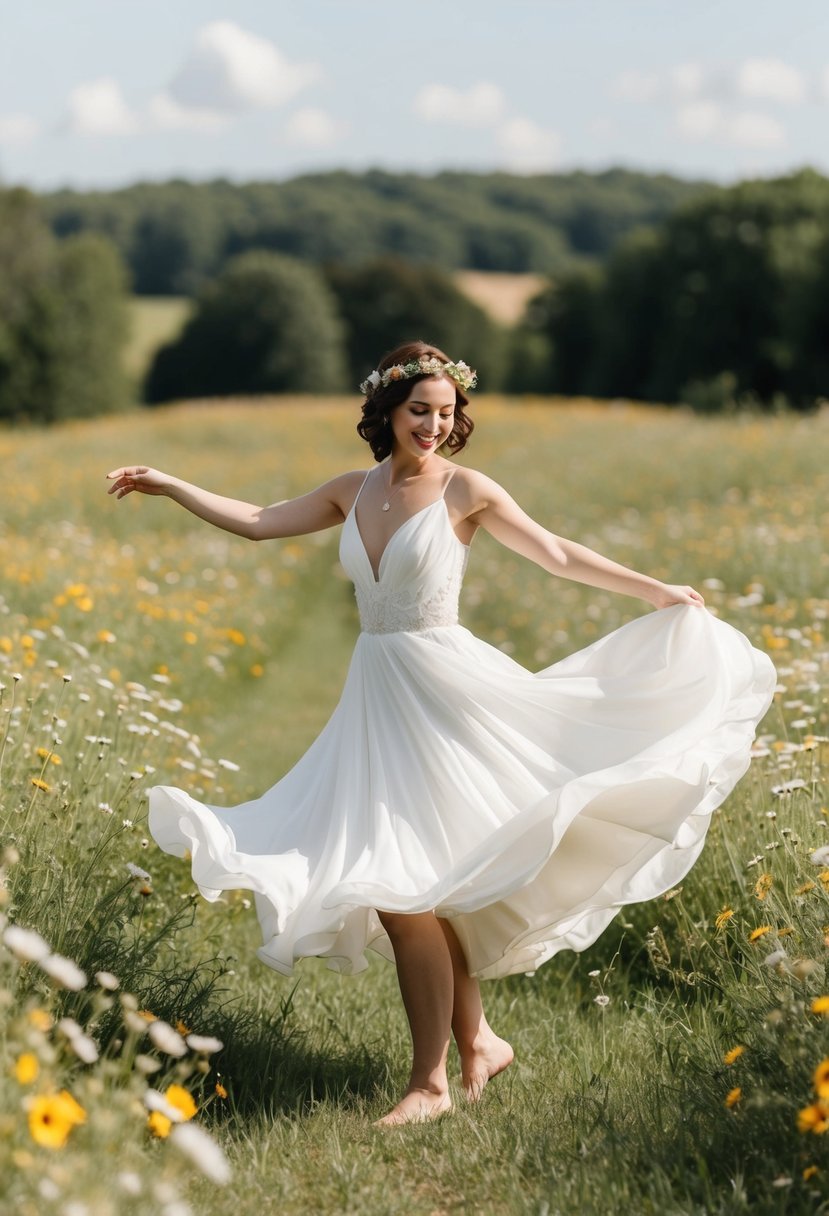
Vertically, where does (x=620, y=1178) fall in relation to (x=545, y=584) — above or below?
above

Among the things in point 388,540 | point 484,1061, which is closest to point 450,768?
point 388,540

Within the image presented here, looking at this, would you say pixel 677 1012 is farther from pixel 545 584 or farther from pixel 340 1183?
pixel 545 584

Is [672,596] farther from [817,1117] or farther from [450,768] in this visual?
[817,1117]

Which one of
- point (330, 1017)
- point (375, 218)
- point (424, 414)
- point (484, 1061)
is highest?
point (424, 414)

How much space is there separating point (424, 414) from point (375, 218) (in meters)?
99.7

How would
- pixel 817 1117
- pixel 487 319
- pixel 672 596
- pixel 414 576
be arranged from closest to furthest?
pixel 817 1117, pixel 414 576, pixel 672 596, pixel 487 319

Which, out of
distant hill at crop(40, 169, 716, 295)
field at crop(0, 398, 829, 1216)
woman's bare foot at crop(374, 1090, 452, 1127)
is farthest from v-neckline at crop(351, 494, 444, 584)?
distant hill at crop(40, 169, 716, 295)

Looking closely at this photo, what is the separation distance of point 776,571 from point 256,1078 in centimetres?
645

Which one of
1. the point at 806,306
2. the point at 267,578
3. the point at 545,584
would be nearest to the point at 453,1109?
the point at 545,584

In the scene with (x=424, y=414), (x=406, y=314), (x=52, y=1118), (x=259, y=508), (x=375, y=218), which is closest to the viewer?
(x=52, y=1118)

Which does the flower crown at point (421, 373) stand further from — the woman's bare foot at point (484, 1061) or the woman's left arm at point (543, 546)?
the woman's bare foot at point (484, 1061)

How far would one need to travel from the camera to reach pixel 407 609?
4168 millimetres

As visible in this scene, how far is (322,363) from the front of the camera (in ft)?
204

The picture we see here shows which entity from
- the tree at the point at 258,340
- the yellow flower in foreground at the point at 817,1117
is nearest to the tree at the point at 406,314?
the tree at the point at 258,340
